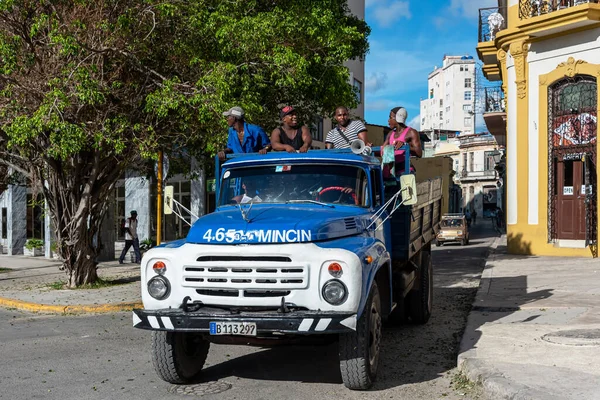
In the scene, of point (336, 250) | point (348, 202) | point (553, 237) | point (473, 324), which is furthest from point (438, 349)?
point (553, 237)

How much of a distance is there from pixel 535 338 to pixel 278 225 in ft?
11.7

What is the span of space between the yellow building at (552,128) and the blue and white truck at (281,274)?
14.1 m

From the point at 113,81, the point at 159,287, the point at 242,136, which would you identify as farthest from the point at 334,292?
the point at 113,81

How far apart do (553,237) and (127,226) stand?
13.2 meters

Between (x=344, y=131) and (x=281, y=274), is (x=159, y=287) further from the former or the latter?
(x=344, y=131)

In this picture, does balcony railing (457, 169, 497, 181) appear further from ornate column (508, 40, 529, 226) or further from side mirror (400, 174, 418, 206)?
side mirror (400, 174, 418, 206)

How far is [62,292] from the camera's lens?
1347 centimetres

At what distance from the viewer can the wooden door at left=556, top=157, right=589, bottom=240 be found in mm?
19219

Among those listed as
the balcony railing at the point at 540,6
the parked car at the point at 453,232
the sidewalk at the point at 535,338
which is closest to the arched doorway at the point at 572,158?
the balcony railing at the point at 540,6

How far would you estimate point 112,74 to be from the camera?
42.6ft

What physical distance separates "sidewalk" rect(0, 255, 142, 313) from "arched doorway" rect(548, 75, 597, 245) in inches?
492

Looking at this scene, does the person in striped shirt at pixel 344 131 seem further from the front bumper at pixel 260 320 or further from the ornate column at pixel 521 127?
the ornate column at pixel 521 127

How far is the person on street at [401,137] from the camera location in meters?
7.88

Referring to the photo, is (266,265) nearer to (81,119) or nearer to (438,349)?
(438,349)
